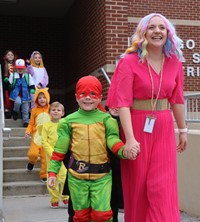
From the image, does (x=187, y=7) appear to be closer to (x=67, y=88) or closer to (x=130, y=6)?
(x=130, y=6)

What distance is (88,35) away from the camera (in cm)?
1057

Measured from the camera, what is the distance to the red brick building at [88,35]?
893 centimetres

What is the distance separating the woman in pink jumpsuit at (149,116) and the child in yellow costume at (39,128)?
3713mm

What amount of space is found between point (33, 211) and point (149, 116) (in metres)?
3.05

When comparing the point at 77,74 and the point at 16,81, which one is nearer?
the point at 16,81

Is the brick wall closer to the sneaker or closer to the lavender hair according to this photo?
the sneaker

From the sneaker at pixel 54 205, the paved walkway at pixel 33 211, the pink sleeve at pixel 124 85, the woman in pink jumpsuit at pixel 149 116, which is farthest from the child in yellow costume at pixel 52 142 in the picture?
the pink sleeve at pixel 124 85

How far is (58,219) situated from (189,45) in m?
7.28

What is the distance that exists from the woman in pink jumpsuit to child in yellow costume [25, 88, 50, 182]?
3713 mm

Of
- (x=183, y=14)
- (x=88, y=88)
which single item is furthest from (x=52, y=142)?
(x=183, y=14)

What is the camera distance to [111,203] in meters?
3.60

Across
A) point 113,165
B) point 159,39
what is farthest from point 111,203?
point 159,39

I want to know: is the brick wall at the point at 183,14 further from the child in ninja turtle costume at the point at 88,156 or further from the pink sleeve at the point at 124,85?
the pink sleeve at the point at 124,85

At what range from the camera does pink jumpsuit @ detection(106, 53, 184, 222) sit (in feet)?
9.98
